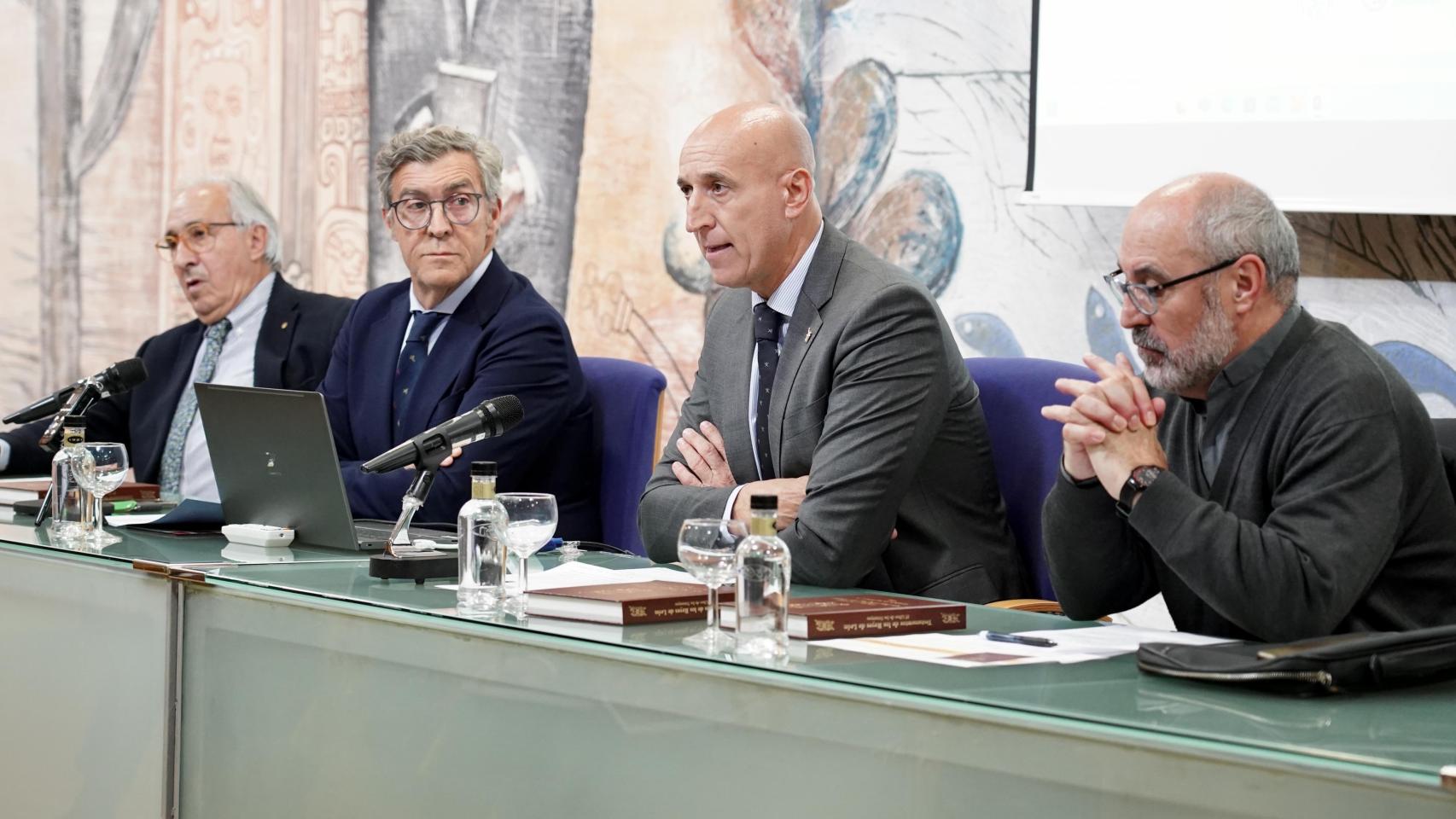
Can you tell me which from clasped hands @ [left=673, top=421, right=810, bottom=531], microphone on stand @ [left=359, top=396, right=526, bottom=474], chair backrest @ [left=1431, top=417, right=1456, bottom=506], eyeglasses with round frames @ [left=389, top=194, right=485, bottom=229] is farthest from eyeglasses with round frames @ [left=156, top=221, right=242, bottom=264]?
chair backrest @ [left=1431, top=417, right=1456, bottom=506]

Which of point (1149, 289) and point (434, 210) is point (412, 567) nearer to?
point (1149, 289)

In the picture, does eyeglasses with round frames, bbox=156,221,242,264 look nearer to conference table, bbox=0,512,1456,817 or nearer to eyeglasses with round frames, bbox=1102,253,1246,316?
conference table, bbox=0,512,1456,817

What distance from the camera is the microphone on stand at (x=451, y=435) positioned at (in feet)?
7.18

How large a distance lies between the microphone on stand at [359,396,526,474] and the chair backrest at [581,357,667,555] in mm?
807

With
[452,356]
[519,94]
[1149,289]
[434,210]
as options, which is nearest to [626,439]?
[452,356]

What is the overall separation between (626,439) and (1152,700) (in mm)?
1851

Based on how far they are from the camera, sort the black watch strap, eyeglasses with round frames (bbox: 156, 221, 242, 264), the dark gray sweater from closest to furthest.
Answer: the dark gray sweater
the black watch strap
eyeglasses with round frames (bbox: 156, 221, 242, 264)

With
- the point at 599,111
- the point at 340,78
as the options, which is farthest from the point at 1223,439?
the point at 340,78

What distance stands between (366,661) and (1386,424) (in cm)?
132

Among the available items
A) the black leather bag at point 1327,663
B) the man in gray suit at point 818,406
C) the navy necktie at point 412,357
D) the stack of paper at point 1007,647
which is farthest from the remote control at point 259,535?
the black leather bag at point 1327,663

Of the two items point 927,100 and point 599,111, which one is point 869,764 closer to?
point 927,100

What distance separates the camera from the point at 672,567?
2.33 m

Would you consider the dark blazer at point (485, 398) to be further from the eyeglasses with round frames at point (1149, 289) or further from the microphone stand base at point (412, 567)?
the eyeglasses with round frames at point (1149, 289)

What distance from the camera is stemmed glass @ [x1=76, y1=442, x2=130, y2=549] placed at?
8.29 feet
